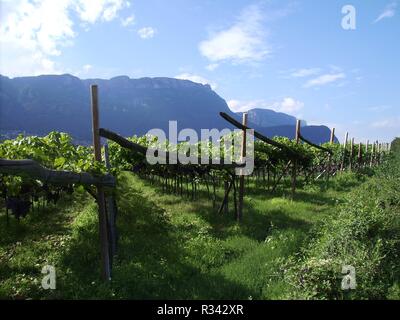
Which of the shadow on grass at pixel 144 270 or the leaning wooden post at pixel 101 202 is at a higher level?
the leaning wooden post at pixel 101 202

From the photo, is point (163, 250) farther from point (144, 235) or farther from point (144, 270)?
point (144, 235)

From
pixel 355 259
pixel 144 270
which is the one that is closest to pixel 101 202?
pixel 144 270

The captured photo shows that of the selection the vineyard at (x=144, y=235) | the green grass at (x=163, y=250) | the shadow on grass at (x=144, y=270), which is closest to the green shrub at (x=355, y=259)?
the vineyard at (x=144, y=235)

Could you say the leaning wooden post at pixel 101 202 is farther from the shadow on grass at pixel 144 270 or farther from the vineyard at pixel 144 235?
the shadow on grass at pixel 144 270

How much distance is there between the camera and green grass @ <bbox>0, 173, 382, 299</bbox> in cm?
709

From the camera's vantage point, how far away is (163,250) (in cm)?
912

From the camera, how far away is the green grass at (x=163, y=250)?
23.3ft

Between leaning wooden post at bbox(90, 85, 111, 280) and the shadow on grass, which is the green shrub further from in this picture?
leaning wooden post at bbox(90, 85, 111, 280)

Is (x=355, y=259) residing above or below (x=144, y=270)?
above

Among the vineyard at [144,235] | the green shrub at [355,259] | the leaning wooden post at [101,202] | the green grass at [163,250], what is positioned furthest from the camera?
the leaning wooden post at [101,202]

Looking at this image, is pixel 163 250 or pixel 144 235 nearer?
pixel 163 250

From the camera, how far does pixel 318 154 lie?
26.2 m

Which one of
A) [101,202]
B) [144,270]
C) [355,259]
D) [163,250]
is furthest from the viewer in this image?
[163,250]
